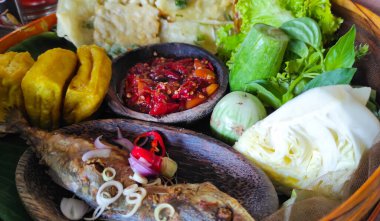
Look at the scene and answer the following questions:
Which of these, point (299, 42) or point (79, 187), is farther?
point (299, 42)

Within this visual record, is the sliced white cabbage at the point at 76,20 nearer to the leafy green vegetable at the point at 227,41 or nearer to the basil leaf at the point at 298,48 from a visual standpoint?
the leafy green vegetable at the point at 227,41

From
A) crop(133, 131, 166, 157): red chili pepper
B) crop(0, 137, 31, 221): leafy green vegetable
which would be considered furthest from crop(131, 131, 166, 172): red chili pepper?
crop(0, 137, 31, 221): leafy green vegetable

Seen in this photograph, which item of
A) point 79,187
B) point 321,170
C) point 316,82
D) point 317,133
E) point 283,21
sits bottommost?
point 79,187

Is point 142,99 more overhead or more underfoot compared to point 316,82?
more underfoot

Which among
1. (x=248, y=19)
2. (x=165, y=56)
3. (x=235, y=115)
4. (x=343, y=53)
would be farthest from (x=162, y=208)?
(x=248, y=19)

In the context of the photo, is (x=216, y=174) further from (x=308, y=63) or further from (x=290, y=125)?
(x=308, y=63)

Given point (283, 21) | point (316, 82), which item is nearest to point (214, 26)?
point (283, 21)

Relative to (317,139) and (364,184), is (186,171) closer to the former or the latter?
(317,139)
